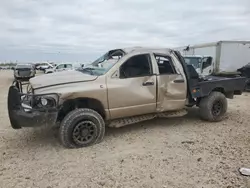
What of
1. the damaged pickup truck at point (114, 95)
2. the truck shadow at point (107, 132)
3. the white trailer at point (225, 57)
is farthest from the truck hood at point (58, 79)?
the white trailer at point (225, 57)

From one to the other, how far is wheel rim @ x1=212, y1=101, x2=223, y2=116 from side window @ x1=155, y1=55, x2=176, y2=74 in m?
1.58

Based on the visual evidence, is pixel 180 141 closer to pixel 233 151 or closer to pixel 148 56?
pixel 233 151

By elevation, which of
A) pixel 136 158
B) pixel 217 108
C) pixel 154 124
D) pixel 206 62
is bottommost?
pixel 154 124

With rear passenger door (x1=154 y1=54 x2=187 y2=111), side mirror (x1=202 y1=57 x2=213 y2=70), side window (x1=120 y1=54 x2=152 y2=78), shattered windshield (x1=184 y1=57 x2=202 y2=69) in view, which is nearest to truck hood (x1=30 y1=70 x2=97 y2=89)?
side window (x1=120 y1=54 x2=152 y2=78)

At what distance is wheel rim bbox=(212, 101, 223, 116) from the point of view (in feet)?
21.0

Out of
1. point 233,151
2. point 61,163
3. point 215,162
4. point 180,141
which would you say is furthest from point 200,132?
point 61,163

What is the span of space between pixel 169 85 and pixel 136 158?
2.12 metres

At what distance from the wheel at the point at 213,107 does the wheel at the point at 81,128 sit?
289cm

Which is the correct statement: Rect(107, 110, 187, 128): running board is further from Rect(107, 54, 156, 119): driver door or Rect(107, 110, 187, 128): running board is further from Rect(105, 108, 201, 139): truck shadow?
Rect(105, 108, 201, 139): truck shadow

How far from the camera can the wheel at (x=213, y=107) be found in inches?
247

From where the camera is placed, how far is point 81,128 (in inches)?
183

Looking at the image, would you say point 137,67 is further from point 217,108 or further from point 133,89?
point 217,108

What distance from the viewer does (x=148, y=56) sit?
18.1 feet

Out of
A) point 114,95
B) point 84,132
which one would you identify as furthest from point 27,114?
point 114,95
